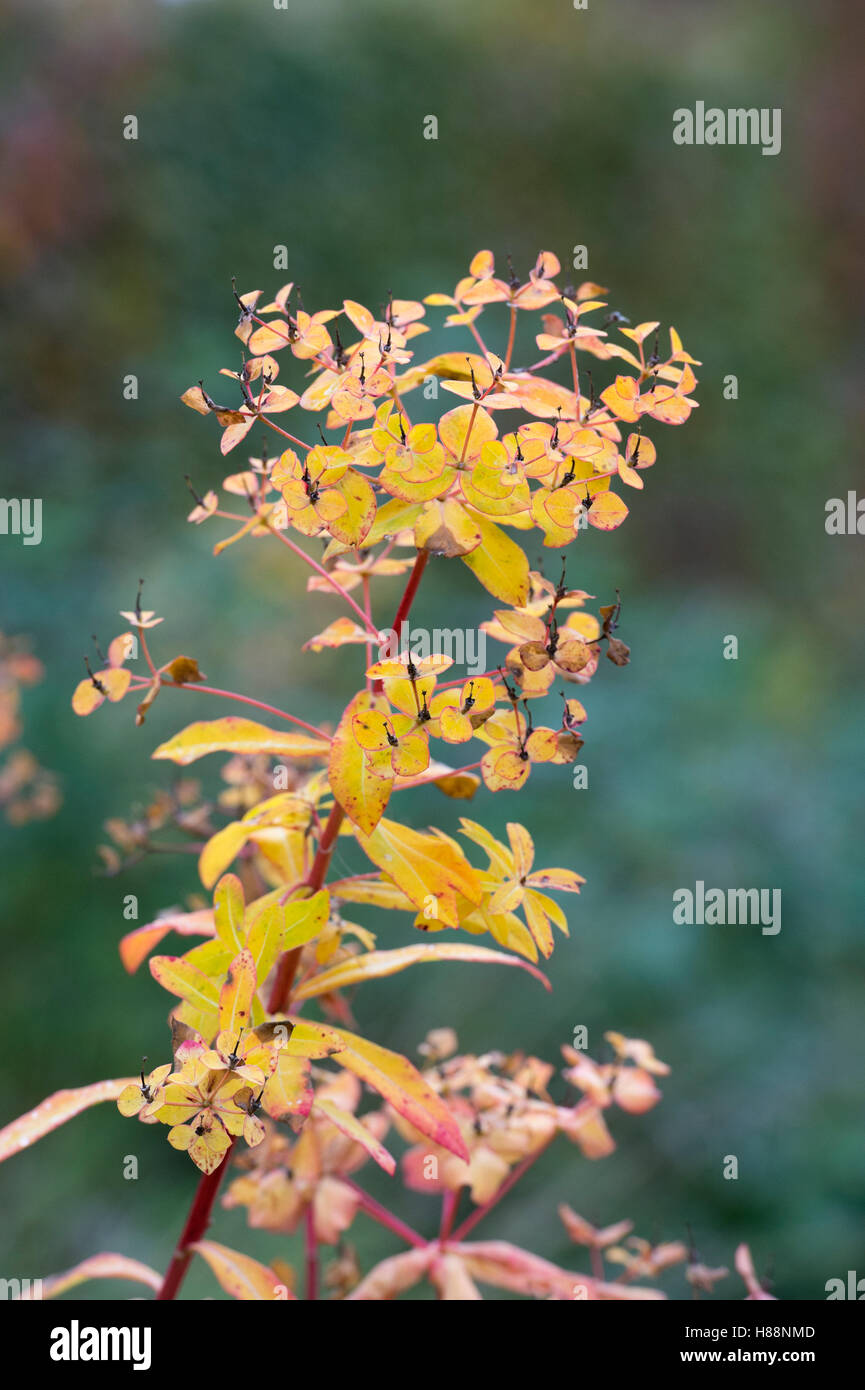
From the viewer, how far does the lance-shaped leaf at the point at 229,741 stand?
65 centimetres

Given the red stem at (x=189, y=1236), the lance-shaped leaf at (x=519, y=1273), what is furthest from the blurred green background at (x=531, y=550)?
the red stem at (x=189, y=1236)

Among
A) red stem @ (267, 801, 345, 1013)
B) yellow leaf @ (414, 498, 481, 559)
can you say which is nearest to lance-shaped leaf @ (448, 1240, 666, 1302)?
red stem @ (267, 801, 345, 1013)

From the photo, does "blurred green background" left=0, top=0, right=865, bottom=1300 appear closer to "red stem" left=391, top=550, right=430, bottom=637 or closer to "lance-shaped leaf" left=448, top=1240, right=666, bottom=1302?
"lance-shaped leaf" left=448, top=1240, right=666, bottom=1302

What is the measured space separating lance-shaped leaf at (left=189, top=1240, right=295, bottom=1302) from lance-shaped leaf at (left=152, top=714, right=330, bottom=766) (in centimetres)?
31

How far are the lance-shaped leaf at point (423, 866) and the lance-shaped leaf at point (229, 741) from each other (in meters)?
0.07

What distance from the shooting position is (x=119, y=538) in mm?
2779

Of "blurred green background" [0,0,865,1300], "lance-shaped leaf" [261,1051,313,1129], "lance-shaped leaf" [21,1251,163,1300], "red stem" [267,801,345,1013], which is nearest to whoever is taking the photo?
"lance-shaped leaf" [261,1051,313,1129]

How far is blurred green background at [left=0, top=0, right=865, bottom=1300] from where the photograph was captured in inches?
78.1

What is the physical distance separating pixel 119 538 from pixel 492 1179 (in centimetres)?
231

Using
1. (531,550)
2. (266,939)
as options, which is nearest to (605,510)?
(266,939)

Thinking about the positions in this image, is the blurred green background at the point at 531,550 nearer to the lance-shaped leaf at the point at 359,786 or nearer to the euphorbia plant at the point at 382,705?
the euphorbia plant at the point at 382,705

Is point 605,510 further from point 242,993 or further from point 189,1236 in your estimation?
point 189,1236
